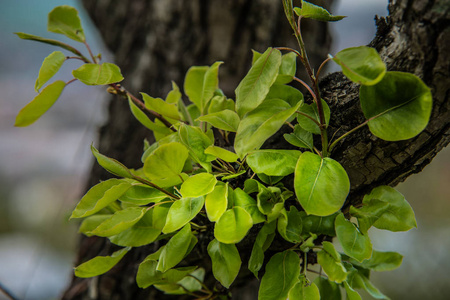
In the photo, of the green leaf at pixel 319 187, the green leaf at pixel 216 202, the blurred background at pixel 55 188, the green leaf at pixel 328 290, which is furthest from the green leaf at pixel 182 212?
the blurred background at pixel 55 188

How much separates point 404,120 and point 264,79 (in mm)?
150

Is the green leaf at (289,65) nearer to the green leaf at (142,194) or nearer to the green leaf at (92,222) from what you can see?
the green leaf at (142,194)

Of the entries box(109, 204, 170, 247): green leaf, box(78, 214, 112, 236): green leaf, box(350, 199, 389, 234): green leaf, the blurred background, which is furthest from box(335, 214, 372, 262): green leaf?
the blurred background

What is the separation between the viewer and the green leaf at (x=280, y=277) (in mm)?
427

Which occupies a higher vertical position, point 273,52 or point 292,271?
point 273,52

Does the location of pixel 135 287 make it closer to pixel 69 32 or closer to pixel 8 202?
pixel 69 32

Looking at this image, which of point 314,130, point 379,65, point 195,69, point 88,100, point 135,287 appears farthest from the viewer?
point 88,100

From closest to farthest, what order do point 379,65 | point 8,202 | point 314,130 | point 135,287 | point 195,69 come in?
point 379,65
point 314,130
point 195,69
point 135,287
point 8,202

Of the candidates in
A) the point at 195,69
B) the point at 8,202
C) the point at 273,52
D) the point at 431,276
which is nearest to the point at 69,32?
the point at 195,69

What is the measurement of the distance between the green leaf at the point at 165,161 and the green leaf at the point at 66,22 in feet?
0.83

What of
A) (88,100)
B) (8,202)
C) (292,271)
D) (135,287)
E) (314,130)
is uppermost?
(314,130)

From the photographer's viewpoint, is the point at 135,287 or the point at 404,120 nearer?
the point at 404,120

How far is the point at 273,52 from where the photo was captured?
399 millimetres

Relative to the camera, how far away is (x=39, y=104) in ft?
1.54
